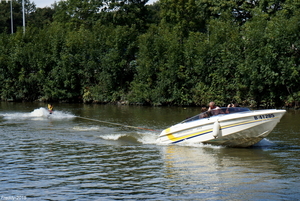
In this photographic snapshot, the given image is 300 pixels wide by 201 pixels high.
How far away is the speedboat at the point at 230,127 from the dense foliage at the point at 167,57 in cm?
2087

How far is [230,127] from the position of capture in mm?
17719

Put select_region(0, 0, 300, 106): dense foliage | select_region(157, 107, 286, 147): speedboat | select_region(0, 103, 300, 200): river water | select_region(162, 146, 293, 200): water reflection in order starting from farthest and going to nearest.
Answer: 1. select_region(0, 0, 300, 106): dense foliage
2. select_region(157, 107, 286, 147): speedboat
3. select_region(0, 103, 300, 200): river water
4. select_region(162, 146, 293, 200): water reflection

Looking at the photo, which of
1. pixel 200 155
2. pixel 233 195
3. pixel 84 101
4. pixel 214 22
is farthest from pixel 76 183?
pixel 84 101

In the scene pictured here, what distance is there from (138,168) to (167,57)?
31.6m

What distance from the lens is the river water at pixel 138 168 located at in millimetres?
11820

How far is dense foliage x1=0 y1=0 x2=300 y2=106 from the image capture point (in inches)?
1523

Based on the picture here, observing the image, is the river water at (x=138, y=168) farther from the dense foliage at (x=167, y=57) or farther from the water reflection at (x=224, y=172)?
the dense foliage at (x=167, y=57)

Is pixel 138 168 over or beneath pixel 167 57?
beneath

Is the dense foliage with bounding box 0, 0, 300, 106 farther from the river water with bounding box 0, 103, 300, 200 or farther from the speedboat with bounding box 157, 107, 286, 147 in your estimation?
the speedboat with bounding box 157, 107, 286, 147

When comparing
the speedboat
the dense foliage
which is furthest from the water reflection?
the dense foliage

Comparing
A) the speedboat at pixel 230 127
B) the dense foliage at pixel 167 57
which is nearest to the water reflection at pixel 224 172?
the speedboat at pixel 230 127

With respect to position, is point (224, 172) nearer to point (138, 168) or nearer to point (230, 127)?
point (138, 168)

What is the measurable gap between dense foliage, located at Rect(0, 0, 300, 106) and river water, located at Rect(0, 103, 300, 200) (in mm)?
15694

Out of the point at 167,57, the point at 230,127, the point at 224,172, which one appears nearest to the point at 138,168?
the point at 224,172
